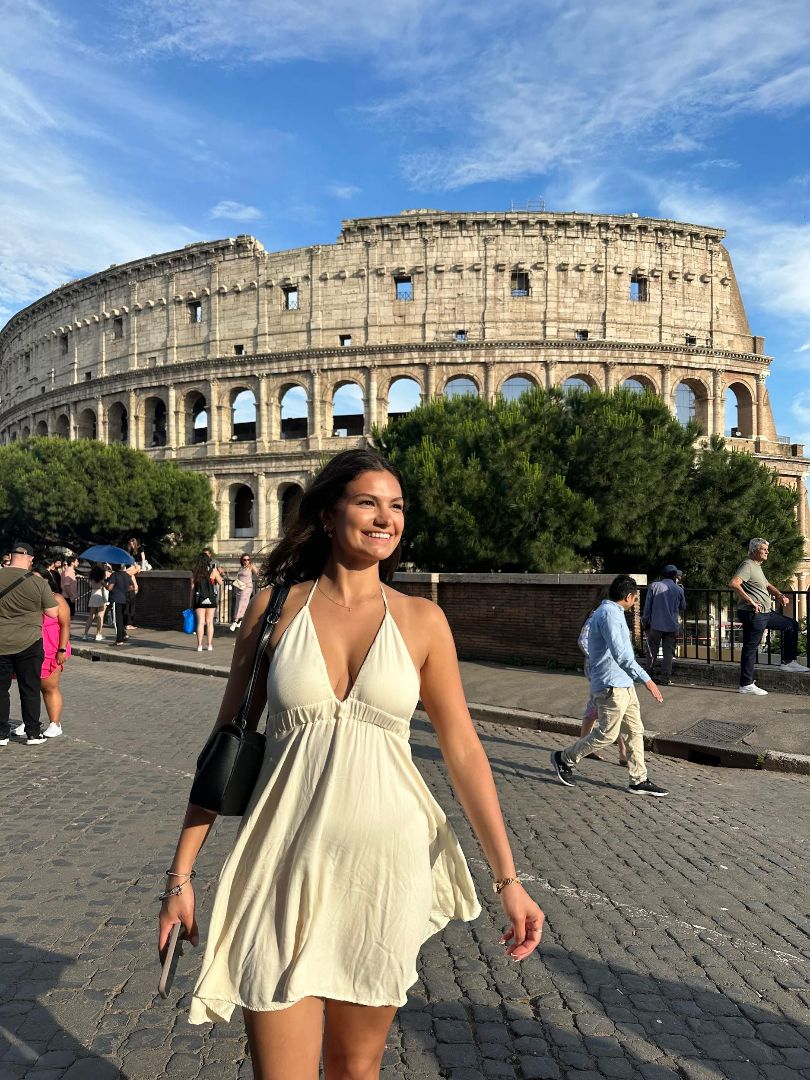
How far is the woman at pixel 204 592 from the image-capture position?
16.7m

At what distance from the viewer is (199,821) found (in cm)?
186

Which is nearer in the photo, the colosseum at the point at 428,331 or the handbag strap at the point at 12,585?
the handbag strap at the point at 12,585

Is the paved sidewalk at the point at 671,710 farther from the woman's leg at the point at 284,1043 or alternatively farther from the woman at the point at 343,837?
the woman's leg at the point at 284,1043

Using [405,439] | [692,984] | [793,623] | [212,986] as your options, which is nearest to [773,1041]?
[692,984]

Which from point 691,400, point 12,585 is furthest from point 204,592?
point 691,400

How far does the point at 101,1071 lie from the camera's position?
2.64 metres

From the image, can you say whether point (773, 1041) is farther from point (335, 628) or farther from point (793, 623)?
point (793, 623)

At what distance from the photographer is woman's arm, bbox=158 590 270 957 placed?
1846mm

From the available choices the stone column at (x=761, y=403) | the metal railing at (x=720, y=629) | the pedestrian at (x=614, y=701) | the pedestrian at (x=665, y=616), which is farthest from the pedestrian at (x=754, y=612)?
the stone column at (x=761, y=403)

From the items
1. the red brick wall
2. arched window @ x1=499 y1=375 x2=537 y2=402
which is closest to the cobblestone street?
the red brick wall

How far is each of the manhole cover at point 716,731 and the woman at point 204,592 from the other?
1039 cm

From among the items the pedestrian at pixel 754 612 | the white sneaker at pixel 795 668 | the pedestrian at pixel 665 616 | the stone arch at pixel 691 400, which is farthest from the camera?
the stone arch at pixel 691 400

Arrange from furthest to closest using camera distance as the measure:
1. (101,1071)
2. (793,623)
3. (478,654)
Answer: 1. (478,654)
2. (793,623)
3. (101,1071)

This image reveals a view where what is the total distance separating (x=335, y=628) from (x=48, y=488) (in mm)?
36418
